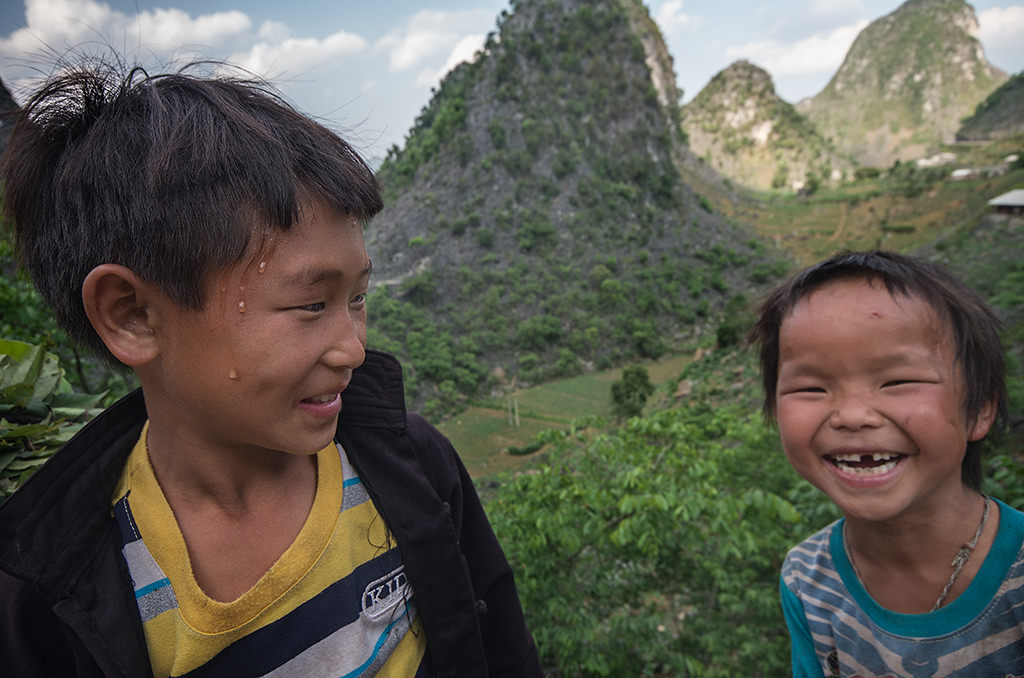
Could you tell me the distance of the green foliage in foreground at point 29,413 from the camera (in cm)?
100

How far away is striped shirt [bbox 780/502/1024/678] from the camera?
950 mm

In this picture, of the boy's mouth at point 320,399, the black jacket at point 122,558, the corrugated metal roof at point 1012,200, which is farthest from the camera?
the corrugated metal roof at point 1012,200

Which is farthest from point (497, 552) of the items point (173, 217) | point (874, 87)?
point (874, 87)

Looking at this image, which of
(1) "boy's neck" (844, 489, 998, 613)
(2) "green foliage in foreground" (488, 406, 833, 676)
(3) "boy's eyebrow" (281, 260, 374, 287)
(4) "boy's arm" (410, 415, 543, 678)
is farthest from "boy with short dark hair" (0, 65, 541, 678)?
(2) "green foliage in foreground" (488, 406, 833, 676)

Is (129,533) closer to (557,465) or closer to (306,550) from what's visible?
(306,550)

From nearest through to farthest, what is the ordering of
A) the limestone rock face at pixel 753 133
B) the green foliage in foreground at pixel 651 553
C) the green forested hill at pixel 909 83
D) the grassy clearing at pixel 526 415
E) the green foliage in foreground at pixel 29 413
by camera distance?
the green foliage in foreground at pixel 29 413 < the green foliage in foreground at pixel 651 553 < the grassy clearing at pixel 526 415 < the limestone rock face at pixel 753 133 < the green forested hill at pixel 909 83

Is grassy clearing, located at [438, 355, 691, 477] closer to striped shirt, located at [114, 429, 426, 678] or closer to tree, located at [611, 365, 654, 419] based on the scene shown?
tree, located at [611, 365, 654, 419]

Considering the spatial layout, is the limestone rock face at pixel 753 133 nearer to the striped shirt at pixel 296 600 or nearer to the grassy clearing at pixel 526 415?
the grassy clearing at pixel 526 415

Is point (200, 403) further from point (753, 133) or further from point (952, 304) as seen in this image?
point (753, 133)

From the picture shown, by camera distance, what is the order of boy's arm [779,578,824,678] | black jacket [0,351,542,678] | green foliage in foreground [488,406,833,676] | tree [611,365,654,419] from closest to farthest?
black jacket [0,351,542,678] < boy's arm [779,578,824,678] < green foliage in foreground [488,406,833,676] < tree [611,365,654,419]

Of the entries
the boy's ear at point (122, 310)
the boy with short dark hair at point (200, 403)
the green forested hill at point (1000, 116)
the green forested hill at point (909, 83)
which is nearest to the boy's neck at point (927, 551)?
the boy with short dark hair at point (200, 403)

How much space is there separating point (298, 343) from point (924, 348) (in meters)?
1.04

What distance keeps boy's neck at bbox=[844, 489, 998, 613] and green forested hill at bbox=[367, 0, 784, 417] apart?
22081mm

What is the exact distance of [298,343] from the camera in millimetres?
822
